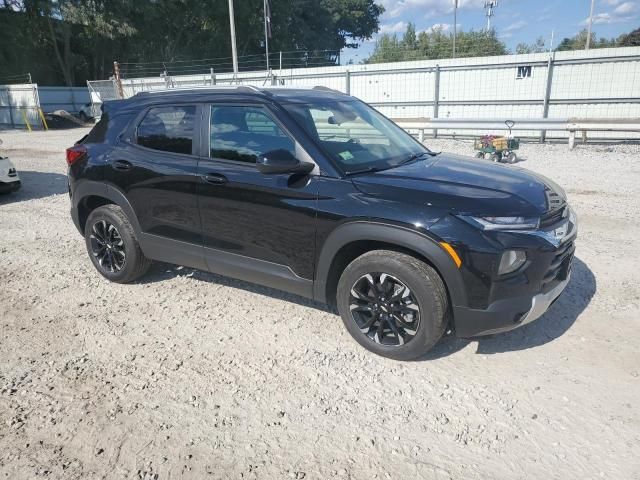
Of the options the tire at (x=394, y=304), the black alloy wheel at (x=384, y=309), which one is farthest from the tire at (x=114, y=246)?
the black alloy wheel at (x=384, y=309)

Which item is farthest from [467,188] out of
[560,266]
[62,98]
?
[62,98]

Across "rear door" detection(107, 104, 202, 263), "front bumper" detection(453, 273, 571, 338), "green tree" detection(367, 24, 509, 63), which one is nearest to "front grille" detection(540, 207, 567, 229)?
"front bumper" detection(453, 273, 571, 338)

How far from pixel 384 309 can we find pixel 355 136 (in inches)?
58.9

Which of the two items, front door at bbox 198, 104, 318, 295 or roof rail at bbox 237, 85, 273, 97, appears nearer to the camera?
front door at bbox 198, 104, 318, 295

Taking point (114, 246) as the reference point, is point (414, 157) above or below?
above

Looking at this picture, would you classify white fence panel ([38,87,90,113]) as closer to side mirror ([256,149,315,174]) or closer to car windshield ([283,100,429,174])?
car windshield ([283,100,429,174])

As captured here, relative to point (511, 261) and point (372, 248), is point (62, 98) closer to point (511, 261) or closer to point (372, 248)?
point (372, 248)

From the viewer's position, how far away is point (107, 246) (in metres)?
4.82

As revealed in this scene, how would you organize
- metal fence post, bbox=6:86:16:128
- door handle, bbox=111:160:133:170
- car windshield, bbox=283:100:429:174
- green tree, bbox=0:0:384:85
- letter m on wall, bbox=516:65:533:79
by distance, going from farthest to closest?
green tree, bbox=0:0:384:85
metal fence post, bbox=6:86:16:128
letter m on wall, bbox=516:65:533:79
door handle, bbox=111:160:133:170
car windshield, bbox=283:100:429:174

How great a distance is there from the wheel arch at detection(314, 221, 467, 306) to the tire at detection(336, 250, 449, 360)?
9 centimetres

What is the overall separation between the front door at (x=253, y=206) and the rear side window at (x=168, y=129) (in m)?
0.24

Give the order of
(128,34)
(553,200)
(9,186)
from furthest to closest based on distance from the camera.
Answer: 1. (128,34)
2. (9,186)
3. (553,200)

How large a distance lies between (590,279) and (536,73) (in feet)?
42.7

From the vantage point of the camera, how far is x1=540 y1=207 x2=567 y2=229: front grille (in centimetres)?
312
